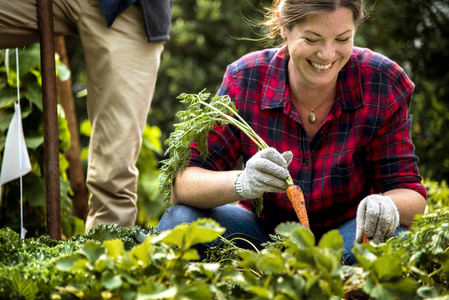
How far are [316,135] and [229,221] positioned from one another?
1.46 feet

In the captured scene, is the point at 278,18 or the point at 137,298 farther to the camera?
the point at 278,18

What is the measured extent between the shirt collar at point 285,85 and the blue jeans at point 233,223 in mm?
419

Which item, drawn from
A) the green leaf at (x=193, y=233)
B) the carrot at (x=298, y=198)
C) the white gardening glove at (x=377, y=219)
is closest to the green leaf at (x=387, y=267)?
the green leaf at (x=193, y=233)

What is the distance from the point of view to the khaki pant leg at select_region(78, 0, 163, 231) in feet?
7.63

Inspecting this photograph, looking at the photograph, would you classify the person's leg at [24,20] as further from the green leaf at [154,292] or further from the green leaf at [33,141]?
the green leaf at [154,292]

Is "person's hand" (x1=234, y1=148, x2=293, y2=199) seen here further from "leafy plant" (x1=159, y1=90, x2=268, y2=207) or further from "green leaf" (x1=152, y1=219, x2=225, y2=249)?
"green leaf" (x1=152, y1=219, x2=225, y2=249)

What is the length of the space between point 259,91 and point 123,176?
0.73 metres

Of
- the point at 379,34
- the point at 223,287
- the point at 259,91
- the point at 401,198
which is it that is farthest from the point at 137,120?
the point at 379,34

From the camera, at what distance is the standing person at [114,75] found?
2.30m

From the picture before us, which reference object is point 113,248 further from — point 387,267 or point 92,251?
point 387,267

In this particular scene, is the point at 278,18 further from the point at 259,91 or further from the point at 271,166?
the point at 271,166

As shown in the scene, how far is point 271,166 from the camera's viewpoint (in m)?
1.69

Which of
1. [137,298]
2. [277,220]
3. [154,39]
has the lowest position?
[277,220]

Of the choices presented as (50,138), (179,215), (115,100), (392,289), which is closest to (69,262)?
(392,289)
